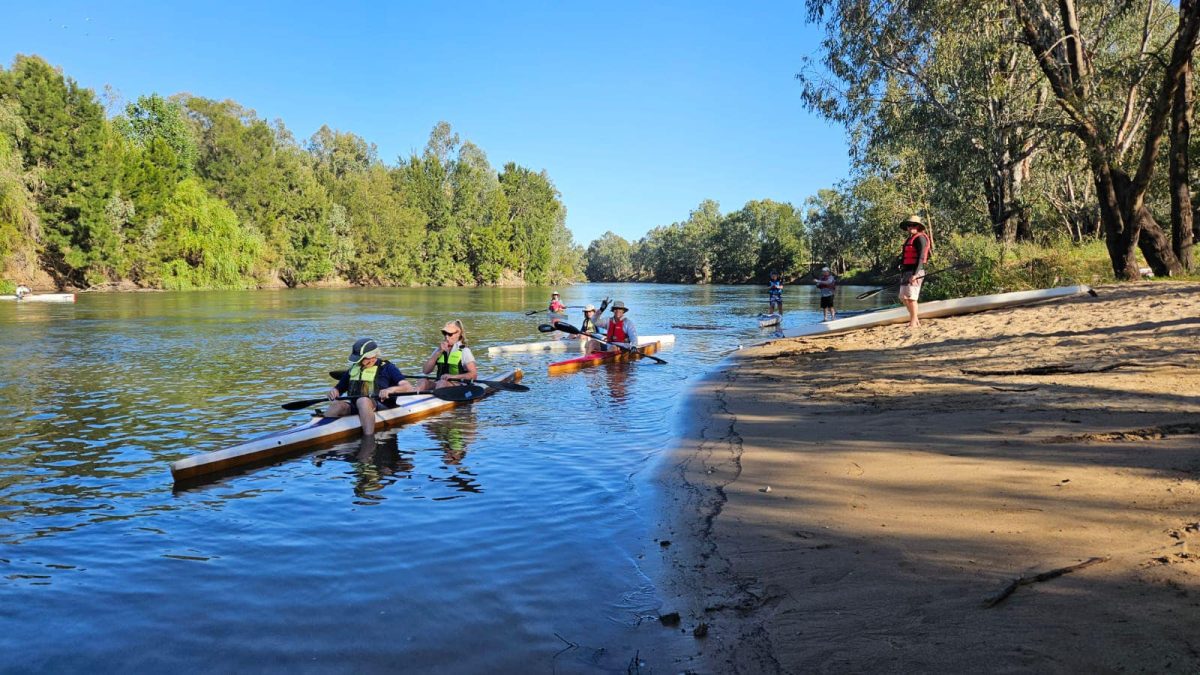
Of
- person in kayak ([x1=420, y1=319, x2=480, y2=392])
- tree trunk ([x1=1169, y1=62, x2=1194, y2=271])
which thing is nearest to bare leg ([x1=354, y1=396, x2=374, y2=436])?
person in kayak ([x1=420, y1=319, x2=480, y2=392])

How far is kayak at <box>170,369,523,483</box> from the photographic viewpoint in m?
7.15

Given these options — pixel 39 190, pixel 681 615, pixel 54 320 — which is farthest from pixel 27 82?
pixel 681 615

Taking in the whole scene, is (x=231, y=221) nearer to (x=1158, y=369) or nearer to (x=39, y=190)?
(x=39, y=190)

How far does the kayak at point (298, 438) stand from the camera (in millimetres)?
7148

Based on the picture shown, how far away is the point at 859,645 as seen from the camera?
3.19 m

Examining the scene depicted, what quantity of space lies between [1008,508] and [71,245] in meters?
62.1

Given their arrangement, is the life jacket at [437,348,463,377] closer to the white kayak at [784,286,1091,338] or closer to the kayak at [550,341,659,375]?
the kayak at [550,341,659,375]

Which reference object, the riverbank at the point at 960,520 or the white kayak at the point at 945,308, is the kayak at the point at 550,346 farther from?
the riverbank at the point at 960,520

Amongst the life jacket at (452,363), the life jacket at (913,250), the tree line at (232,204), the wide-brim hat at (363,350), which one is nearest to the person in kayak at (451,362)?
the life jacket at (452,363)

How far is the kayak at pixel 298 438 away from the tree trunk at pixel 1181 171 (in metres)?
16.4

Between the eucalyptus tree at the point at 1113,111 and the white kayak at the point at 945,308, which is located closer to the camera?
the white kayak at the point at 945,308

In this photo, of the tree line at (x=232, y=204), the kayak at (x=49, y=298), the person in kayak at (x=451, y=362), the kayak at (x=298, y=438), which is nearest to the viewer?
the kayak at (x=298, y=438)

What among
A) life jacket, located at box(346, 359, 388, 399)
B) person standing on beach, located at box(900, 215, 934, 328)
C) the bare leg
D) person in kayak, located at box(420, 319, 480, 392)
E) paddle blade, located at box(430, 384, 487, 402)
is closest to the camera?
the bare leg

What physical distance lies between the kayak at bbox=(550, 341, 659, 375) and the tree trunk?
12.4 metres
